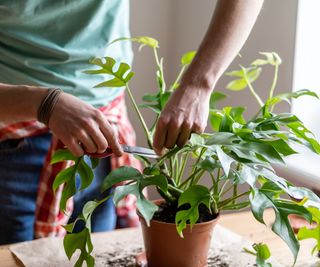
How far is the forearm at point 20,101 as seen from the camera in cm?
94

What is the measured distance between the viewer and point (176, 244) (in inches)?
36.2

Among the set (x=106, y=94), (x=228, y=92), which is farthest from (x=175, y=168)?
(x=228, y=92)

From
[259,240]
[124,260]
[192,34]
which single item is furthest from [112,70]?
[192,34]

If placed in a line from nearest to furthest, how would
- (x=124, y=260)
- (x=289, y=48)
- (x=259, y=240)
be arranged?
(x=124, y=260) → (x=259, y=240) → (x=289, y=48)

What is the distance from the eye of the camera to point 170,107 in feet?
2.96

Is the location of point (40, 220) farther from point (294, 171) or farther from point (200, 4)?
point (200, 4)

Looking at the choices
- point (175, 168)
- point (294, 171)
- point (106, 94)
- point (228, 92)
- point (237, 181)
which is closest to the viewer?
A: point (237, 181)

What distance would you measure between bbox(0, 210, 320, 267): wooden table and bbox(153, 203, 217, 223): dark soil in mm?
193

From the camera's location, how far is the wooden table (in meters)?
1.05

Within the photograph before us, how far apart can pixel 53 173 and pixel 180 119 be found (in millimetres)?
459

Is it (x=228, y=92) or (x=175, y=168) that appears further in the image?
(x=228, y=92)

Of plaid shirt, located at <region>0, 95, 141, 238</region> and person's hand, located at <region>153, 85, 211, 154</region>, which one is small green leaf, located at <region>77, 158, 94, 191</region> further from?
plaid shirt, located at <region>0, 95, 141, 238</region>

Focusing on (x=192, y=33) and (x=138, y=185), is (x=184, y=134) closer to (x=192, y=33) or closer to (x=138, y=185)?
(x=138, y=185)

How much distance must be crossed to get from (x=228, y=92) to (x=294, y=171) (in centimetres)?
37
